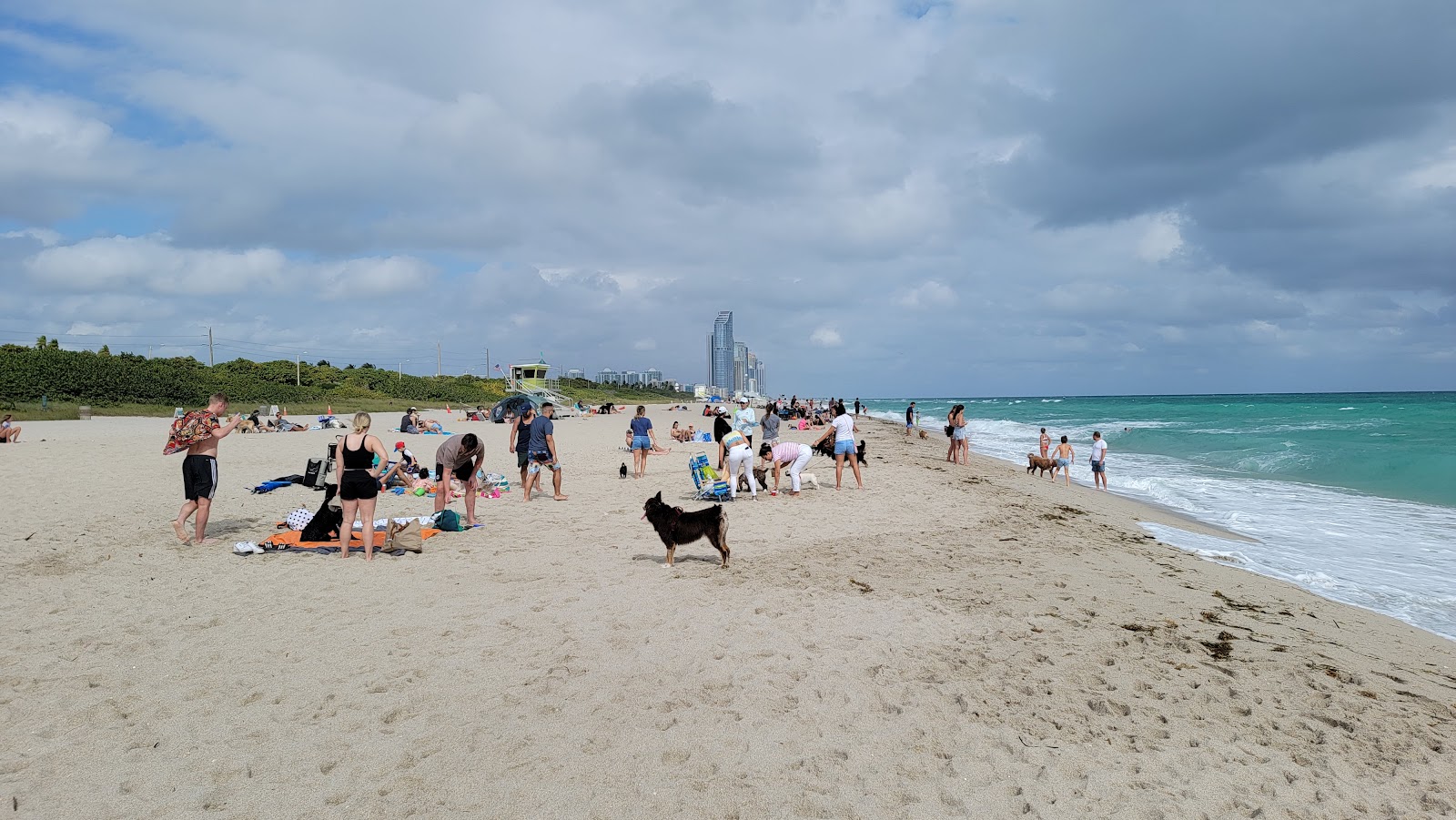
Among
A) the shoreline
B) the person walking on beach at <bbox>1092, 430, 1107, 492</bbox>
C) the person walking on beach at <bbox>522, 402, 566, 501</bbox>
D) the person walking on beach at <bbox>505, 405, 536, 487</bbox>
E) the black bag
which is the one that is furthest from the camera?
the person walking on beach at <bbox>1092, 430, 1107, 492</bbox>

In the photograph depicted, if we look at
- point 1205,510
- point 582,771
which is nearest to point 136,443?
point 582,771

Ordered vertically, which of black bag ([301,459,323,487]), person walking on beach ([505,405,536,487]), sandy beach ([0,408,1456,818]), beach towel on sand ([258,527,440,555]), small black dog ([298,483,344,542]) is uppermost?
person walking on beach ([505,405,536,487])

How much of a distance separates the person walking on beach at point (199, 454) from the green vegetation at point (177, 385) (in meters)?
27.4

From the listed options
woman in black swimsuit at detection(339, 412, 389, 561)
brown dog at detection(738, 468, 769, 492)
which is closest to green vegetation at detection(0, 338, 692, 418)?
woman in black swimsuit at detection(339, 412, 389, 561)

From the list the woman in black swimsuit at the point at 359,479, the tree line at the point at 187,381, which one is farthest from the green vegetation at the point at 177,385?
the woman in black swimsuit at the point at 359,479

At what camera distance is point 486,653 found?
4.77 meters

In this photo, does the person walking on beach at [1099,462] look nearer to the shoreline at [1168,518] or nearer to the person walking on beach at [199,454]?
the shoreline at [1168,518]

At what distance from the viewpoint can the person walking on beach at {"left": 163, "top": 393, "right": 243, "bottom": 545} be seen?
25.8 ft

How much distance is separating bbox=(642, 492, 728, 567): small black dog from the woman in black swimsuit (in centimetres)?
295

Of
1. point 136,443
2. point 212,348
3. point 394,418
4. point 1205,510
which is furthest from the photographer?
point 212,348

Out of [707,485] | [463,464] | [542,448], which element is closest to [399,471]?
[542,448]

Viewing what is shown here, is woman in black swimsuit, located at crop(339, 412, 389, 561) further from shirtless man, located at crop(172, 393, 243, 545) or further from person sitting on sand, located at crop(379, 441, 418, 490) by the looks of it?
person sitting on sand, located at crop(379, 441, 418, 490)

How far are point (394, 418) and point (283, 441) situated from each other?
14175 mm

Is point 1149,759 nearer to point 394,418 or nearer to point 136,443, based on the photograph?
point 136,443
